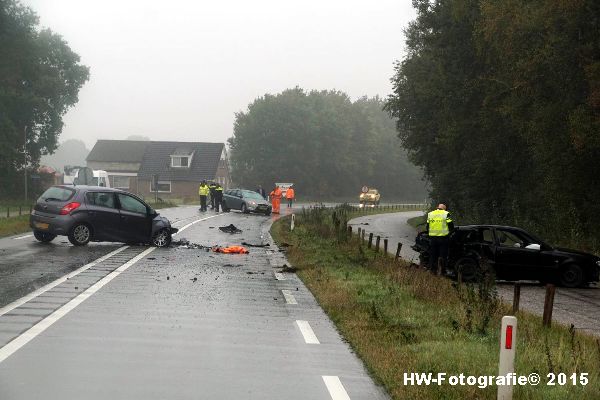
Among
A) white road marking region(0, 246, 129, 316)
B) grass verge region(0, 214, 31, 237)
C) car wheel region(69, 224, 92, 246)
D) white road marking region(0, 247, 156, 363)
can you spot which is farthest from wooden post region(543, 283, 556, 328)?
grass verge region(0, 214, 31, 237)

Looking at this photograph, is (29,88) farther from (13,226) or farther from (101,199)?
(101,199)

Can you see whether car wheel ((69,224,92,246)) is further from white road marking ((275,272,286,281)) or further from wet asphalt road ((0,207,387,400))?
white road marking ((275,272,286,281))

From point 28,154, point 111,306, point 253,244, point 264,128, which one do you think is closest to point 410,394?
point 111,306

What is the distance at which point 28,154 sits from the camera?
214ft

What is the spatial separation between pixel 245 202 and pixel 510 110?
23.6m

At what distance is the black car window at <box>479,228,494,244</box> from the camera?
18.6m

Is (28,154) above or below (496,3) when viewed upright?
below

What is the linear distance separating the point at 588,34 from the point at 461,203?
45.8 ft

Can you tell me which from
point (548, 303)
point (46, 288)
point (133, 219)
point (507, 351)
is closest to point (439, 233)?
point (548, 303)

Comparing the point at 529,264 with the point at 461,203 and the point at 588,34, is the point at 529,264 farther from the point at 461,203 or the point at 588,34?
the point at 461,203

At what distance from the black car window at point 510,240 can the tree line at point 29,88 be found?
45.5 meters

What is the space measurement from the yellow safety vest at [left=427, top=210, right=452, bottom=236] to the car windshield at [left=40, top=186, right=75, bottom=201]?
9.82 m

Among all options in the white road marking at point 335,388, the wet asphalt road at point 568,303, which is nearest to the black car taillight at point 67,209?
the wet asphalt road at point 568,303

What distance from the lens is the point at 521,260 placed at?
727 inches
